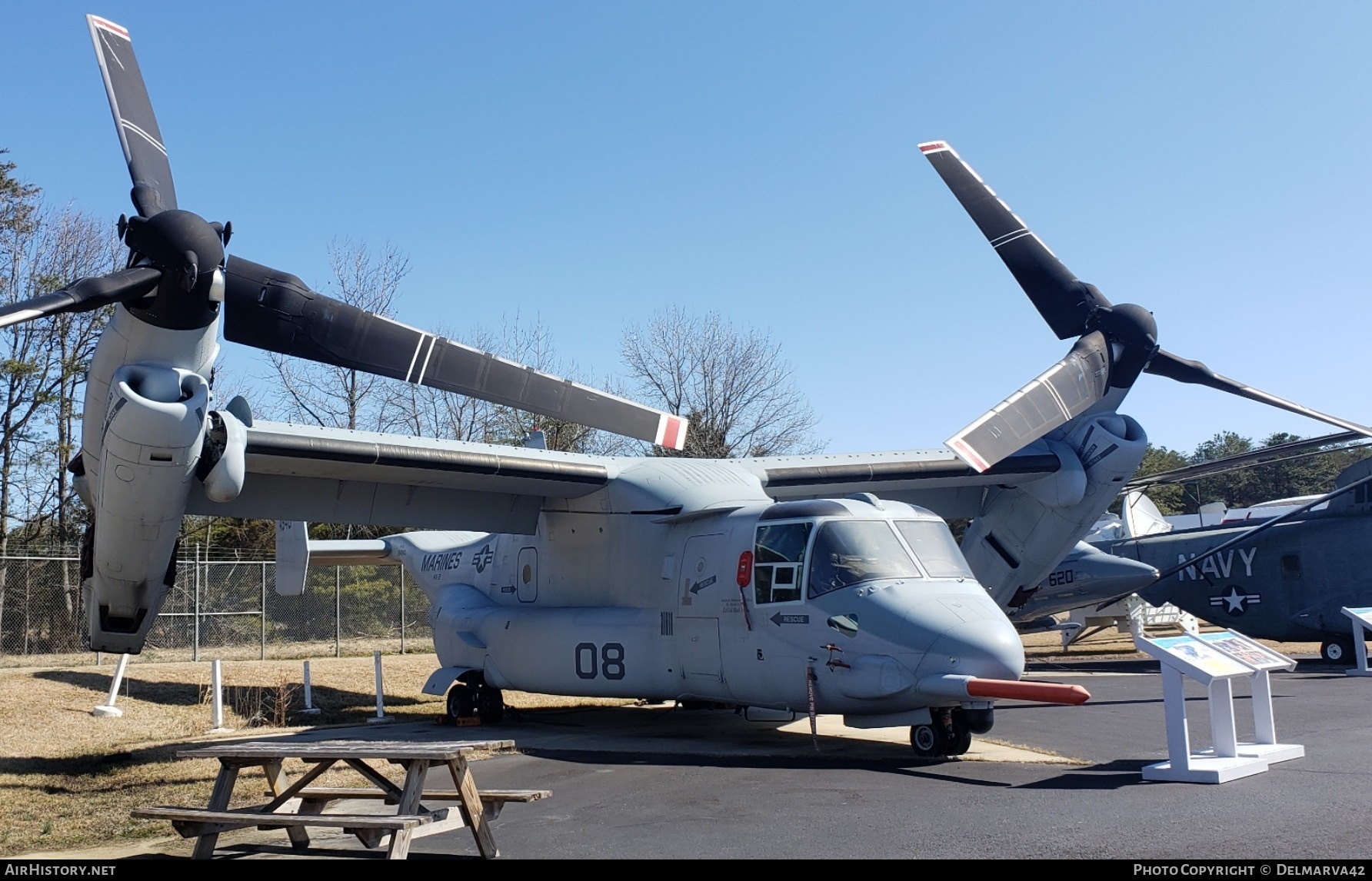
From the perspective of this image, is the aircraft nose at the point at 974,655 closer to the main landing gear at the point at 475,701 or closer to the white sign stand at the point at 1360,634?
the main landing gear at the point at 475,701

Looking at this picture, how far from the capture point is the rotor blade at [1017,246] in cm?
1588

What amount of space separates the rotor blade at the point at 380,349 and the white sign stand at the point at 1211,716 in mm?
5719

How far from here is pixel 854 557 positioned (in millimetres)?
10938

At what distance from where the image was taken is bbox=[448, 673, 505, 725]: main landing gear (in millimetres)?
15156

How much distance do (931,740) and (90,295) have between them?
8.25m

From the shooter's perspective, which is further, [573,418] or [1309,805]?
[573,418]

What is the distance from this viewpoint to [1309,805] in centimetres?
718

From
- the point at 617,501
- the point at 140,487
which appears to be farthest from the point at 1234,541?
the point at 140,487

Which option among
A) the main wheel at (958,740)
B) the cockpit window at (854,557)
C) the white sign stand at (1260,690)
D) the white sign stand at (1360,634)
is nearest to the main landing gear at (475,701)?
the cockpit window at (854,557)

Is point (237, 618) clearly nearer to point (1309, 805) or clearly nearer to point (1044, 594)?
point (1044, 594)

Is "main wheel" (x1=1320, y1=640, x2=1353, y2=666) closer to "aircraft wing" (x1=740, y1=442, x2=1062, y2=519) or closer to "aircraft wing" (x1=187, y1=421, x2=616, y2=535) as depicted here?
"aircraft wing" (x1=740, y1=442, x2=1062, y2=519)

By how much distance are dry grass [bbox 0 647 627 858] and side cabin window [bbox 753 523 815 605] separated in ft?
14.6
